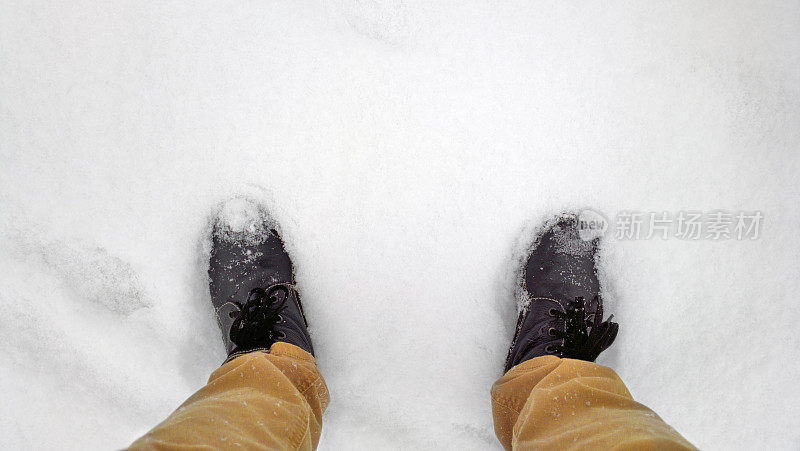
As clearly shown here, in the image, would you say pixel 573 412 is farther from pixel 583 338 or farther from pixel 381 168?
pixel 381 168

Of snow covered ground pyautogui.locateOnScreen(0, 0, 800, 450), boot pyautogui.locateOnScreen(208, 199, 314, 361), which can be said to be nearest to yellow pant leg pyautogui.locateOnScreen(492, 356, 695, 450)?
snow covered ground pyautogui.locateOnScreen(0, 0, 800, 450)

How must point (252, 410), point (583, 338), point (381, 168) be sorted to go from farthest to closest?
point (381, 168), point (583, 338), point (252, 410)

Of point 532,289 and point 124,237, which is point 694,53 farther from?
point 124,237

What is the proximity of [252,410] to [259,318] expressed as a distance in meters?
0.28

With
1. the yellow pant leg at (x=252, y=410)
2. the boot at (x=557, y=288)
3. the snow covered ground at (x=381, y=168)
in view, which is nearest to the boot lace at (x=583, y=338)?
the boot at (x=557, y=288)

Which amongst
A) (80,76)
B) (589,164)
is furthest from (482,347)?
(80,76)

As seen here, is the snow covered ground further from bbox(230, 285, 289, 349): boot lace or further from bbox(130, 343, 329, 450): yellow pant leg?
bbox(130, 343, 329, 450): yellow pant leg

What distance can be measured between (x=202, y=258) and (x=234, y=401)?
1.43ft

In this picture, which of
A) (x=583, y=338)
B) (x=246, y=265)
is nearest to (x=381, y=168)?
(x=246, y=265)

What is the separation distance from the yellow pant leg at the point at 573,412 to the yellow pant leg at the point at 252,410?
307 mm

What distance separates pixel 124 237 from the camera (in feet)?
3.00

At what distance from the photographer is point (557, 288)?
36.2 inches

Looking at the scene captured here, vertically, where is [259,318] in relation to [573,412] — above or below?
above

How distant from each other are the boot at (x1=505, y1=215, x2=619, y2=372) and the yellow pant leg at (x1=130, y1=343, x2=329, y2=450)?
40cm
